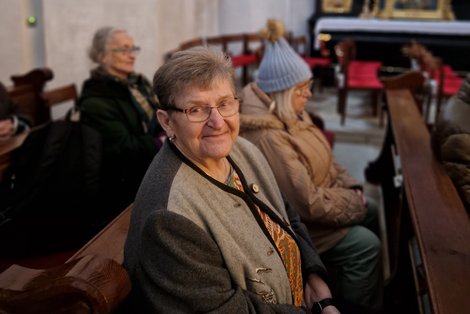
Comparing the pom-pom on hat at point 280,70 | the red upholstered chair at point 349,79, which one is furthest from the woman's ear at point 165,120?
the red upholstered chair at point 349,79

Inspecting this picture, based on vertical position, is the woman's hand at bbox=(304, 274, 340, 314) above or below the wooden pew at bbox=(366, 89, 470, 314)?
below

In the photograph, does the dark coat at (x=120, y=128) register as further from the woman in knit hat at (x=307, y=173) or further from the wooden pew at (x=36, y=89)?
the woman in knit hat at (x=307, y=173)

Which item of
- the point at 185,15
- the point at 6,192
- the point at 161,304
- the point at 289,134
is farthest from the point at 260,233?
the point at 185,15

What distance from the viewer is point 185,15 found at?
7.64 meters

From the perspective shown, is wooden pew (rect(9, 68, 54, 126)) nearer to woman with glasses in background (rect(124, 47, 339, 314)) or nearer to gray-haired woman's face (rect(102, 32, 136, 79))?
gray-haired woman's face (rect(102, 32, 136, 79))

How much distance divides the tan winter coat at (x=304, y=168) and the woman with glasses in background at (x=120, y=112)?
31.9 inches

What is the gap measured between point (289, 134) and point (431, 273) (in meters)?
1.11

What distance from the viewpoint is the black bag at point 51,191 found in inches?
88.2

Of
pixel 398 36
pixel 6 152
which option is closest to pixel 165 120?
pixel 6 152

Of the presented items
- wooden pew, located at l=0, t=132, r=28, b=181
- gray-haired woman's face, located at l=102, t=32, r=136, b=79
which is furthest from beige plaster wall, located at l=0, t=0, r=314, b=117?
wooden pew, located at l=0, t=132, r=28, b=181

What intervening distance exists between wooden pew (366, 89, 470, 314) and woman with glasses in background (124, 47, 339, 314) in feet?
1.39

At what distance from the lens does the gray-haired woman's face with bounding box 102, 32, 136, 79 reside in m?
3.50

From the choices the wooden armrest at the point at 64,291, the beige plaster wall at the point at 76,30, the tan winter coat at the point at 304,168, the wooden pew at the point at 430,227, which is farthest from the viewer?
the beige plaster wall at the point at 76,30

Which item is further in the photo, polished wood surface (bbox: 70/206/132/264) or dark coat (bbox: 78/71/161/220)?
dark coat (bbox: 78/71/161/220)
